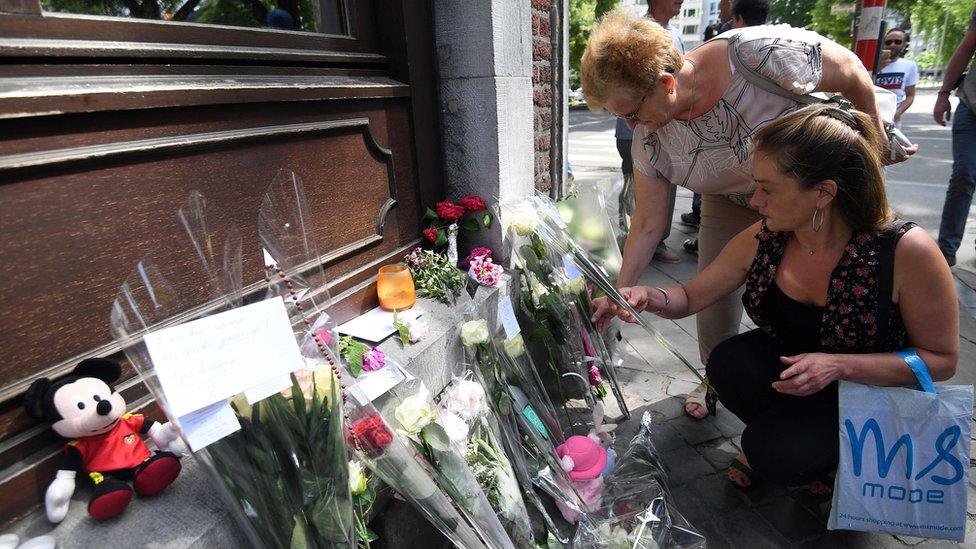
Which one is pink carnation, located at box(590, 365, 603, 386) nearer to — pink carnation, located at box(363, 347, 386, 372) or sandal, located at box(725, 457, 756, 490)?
sandal, located at box(725, 457, 756, 490)

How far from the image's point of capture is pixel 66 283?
1195 mm

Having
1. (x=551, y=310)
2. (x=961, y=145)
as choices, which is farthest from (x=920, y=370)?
(x=961, y=145)

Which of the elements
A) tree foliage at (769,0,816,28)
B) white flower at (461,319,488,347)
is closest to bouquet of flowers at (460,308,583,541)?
white flower at (461,319,488,347)

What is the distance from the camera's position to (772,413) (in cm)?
185

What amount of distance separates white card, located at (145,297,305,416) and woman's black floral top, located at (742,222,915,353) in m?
1.63

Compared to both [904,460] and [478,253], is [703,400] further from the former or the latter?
[478,253]

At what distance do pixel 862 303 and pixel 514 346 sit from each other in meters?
1.12

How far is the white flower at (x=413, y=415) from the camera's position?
4.42 feet

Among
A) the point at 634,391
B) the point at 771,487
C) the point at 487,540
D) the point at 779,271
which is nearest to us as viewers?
the point at 487,540

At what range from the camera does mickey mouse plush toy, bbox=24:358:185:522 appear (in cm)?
108

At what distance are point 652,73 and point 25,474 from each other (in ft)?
6.54

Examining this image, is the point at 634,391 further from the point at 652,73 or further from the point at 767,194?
the point at 652,73

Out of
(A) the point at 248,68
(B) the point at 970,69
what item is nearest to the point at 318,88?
(A) the point at 248,68

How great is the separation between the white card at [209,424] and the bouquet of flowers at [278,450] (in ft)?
0.19
